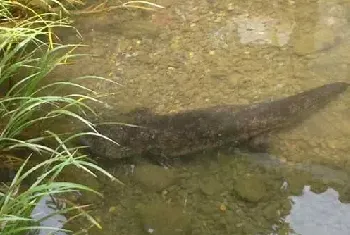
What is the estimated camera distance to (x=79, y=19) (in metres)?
5.62

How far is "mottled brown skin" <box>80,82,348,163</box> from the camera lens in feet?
14.3

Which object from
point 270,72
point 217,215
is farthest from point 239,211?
point 270,72

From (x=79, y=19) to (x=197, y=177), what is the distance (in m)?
2.22

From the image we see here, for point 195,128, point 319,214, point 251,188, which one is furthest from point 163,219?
point 319,214

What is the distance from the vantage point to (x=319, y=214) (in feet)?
13.0

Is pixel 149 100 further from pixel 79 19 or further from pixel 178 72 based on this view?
pixel 79 19

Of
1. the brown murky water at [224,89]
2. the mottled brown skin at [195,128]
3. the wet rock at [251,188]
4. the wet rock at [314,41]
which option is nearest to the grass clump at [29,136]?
the mottled brown skin at [195,128]

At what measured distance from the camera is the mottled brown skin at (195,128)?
4.35 m

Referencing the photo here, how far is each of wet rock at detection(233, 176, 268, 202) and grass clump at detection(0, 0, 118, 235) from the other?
96 cm

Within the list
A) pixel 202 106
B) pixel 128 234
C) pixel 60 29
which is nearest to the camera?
pixel 128 234

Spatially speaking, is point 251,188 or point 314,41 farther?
point 314,41

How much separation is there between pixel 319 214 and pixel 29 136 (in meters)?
2.03

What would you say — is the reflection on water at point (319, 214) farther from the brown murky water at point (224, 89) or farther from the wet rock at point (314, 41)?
the wet rock at point (314, 41)

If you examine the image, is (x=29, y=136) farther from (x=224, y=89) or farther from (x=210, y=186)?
(x=224, y=89)
